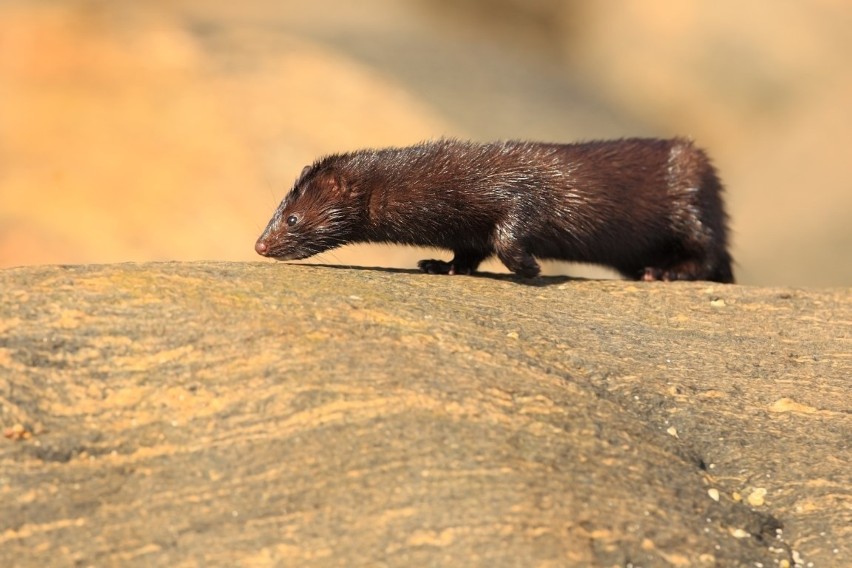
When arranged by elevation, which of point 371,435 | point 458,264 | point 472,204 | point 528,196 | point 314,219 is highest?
point 528,196

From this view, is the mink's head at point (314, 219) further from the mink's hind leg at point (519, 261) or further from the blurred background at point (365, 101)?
the blurred background at point (365, 101)

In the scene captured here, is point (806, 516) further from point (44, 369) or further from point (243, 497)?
point (44, 369)

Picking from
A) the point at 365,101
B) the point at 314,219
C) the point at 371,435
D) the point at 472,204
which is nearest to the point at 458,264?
the point at 472,204

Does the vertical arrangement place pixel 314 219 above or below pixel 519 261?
above

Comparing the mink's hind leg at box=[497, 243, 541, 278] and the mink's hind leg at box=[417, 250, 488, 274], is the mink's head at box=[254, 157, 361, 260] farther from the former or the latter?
the mink's hind leg at box=[497, 243, 541, 278]

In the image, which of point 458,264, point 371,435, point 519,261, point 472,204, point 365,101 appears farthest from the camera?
point 365,101

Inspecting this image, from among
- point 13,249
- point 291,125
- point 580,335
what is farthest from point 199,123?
point 580,335

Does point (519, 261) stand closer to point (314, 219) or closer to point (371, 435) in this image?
point (314, 219)

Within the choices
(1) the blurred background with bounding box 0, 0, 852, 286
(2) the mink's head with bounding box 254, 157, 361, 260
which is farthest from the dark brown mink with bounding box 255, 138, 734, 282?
(1) the blurred background with bounding box 0, 0, 852, 286
